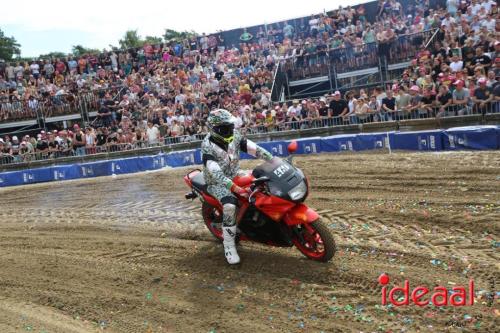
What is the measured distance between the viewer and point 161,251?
24.2ft

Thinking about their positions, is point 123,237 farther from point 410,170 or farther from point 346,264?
point 410,170

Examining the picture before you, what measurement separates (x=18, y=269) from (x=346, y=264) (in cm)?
479

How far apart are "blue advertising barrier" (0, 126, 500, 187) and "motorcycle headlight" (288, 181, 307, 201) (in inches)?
295

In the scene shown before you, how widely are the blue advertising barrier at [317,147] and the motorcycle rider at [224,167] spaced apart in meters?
7.18

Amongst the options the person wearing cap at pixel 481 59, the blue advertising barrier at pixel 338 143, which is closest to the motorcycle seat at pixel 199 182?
the blue advertising barrier at pixel 338 143

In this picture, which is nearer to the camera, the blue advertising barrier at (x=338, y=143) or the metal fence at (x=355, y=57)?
the blue advertising barrier at (x=338, y=143)

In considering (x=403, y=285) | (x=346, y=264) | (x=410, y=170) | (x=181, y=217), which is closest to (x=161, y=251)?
(x=181, y=217)

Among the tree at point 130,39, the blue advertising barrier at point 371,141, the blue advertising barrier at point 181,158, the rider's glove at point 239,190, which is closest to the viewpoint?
the rider's glove at point 239,190

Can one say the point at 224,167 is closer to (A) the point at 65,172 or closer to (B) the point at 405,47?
(A) the point at 65,172

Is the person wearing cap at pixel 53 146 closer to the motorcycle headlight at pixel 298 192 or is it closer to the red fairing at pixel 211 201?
the red fairing at pixel 211 201

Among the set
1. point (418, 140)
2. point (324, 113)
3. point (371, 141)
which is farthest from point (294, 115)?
point (418, 140)

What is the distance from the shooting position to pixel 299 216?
5.79 m

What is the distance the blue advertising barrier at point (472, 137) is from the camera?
37.6 ft

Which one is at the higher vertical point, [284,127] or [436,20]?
[436,20]
